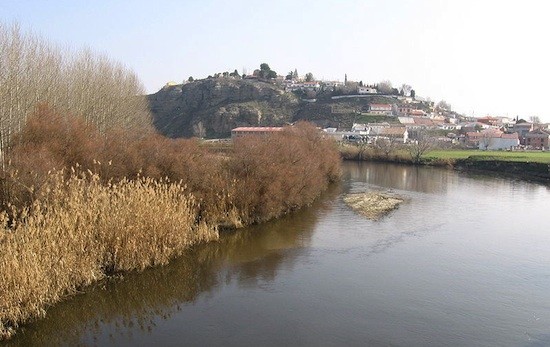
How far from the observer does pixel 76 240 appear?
1415cm

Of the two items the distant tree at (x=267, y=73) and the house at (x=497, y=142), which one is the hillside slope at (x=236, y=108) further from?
the house at (x=497, y=142)

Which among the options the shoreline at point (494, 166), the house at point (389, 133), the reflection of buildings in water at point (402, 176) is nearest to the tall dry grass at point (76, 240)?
the reflection of buildings in water at point (402, 176)

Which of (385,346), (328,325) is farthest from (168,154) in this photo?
(385,346)

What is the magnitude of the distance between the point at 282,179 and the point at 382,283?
10.9m

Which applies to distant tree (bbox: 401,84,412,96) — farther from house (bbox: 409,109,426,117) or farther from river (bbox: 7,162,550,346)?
river (bbox: 7,162,550,346)

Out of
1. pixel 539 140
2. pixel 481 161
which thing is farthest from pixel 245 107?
pixel 481 161

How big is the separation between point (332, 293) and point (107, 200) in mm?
8248

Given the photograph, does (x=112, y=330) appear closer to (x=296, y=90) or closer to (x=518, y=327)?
(x=518, y=327)

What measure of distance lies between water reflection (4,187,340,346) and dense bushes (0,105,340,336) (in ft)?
1.67

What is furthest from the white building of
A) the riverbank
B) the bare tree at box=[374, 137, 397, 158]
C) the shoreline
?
the shoreline

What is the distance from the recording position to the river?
506 inches

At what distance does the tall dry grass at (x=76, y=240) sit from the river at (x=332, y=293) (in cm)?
60

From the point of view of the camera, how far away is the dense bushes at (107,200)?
12734 mm

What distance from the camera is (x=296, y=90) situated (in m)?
149
